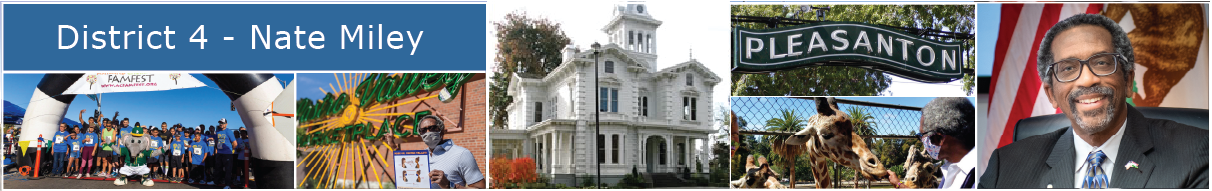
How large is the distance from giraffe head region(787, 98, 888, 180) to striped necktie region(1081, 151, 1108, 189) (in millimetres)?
2658

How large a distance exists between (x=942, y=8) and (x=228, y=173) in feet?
34.2

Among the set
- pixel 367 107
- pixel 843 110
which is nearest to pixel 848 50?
pixel 843 110

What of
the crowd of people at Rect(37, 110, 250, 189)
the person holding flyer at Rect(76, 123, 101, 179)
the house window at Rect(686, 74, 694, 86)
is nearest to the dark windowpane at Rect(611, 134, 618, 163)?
the house window at Rect(686, 74, 694, 86)

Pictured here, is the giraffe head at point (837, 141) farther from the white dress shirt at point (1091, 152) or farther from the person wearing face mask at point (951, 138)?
the white dress shirt at point (1091, 152)

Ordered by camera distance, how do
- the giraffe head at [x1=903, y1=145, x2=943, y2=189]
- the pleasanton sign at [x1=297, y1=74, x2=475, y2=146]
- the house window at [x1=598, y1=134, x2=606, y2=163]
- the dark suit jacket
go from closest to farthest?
1. the dark suit jacket
2. the pleasanton sign at [x1=297, y1=74, x2=475, y2=146]
3. the house window at [x1=598, y1=134, x2=606, y2=163]
4. the giraffe head at [x1=903, y1=145, x2=943, y2=189]

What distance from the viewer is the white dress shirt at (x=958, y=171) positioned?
12.5 m

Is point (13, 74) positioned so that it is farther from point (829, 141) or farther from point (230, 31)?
point (829, 141)

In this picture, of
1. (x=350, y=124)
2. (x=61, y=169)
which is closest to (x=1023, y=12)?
(x=350, y=124)

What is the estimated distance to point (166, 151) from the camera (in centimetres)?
1201

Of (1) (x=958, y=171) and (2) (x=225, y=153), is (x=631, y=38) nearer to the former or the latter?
(1) (x=958, y=171)

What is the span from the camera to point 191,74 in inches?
467

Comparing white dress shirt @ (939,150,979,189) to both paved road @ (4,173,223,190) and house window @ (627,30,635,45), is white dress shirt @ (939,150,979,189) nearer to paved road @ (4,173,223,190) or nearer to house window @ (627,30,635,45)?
house window @ (627,30,635,45)

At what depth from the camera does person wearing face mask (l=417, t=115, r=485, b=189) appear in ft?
39.1

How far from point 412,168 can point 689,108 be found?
4.04 meters
